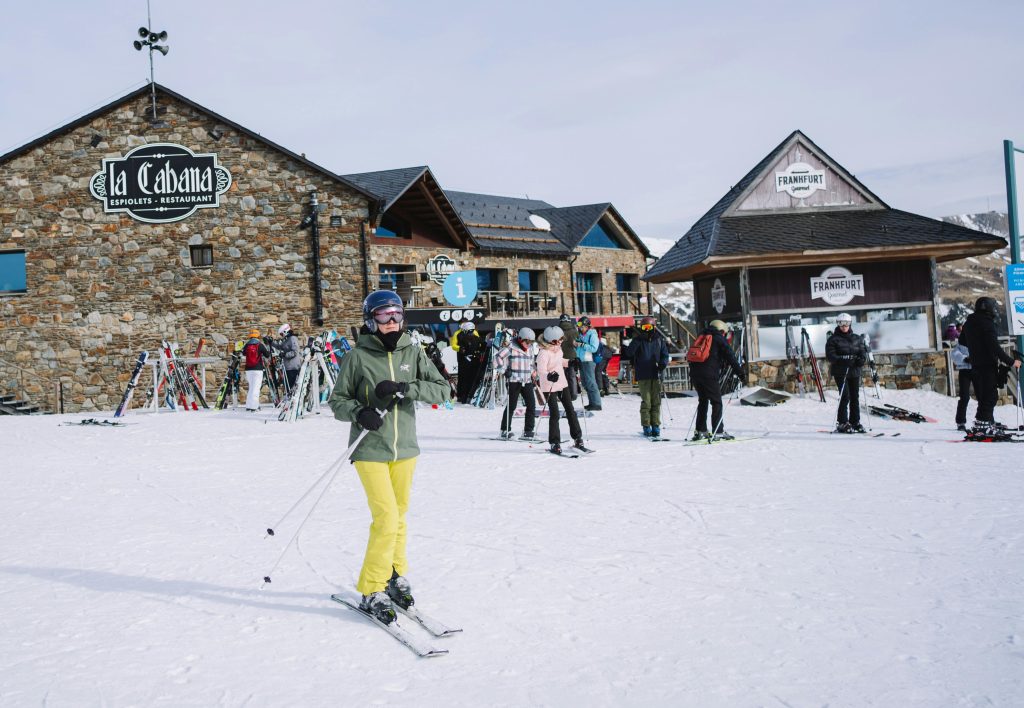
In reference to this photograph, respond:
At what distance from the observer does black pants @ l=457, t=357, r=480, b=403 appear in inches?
679

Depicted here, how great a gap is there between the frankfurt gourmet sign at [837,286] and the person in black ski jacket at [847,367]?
649cm

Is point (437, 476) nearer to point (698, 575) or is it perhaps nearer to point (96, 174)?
point (698, 575)

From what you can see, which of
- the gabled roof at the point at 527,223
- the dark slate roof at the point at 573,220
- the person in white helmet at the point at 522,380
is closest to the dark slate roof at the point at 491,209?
the gabled roof at the point at 527,223

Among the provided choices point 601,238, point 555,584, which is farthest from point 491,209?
point 555,584

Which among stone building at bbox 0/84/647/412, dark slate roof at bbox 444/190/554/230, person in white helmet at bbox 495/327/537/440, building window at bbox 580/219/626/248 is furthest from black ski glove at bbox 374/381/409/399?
building window at bbox 580/219/626/248

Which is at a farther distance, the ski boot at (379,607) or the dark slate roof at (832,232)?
the dark slate roof at (832,232)

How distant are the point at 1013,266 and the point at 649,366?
5.99 metres

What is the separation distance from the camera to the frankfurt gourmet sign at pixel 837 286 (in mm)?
17719

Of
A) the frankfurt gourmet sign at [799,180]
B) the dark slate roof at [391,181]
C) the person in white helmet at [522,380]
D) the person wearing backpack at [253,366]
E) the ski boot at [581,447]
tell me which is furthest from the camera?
the dark slate roof at [391,181]

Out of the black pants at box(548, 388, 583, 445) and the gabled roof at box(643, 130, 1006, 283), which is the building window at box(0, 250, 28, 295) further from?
the black pants at box(548, 388, 583, 445)

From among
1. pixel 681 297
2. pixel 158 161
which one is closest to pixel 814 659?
pixel 158 161

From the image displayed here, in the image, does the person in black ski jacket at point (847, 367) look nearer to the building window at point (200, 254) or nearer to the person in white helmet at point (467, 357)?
the person in white helmet at point (467, 357)

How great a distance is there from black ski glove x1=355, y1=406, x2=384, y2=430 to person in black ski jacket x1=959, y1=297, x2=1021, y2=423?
8376mm

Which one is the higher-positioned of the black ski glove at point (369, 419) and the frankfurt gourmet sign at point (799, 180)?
the frankfurt gourmet sign at point (799, 180)
